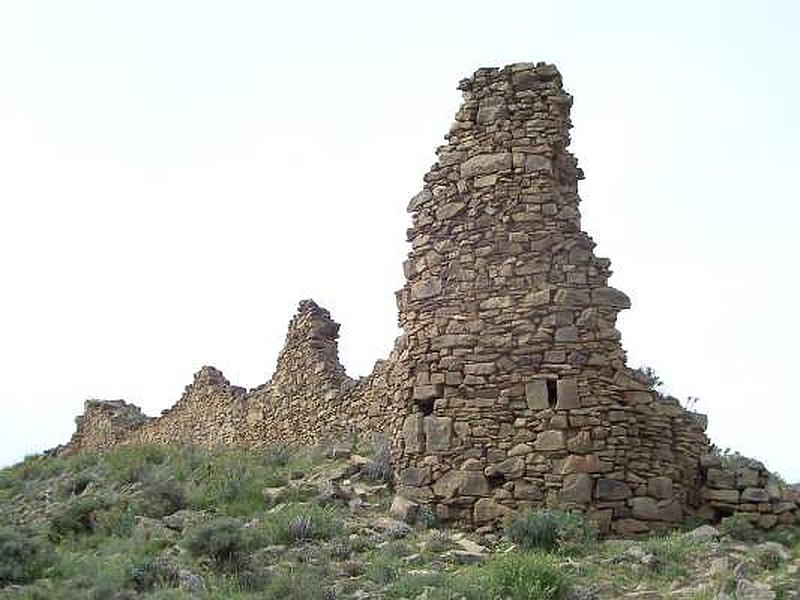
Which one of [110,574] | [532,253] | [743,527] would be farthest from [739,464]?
[110,574]

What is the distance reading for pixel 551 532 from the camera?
9.53m

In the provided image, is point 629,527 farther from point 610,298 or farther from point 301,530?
point 301,530

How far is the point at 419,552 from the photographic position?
9391 millimetres

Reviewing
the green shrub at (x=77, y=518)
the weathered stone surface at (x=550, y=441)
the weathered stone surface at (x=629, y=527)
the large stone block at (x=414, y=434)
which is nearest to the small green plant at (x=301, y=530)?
the large stone block at (x=414, y=434)

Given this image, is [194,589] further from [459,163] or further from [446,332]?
[459,163]

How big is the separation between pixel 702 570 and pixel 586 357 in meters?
2.65

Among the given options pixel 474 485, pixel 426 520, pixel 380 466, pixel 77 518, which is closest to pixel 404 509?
pixel 426 520

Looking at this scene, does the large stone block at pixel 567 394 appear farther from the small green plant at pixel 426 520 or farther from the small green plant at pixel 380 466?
the small green plant at pixel 380 466

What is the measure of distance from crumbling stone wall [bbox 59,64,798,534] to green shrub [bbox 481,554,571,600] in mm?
2049

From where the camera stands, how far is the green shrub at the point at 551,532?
9438 millimetres

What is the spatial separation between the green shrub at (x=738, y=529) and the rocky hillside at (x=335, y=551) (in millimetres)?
13

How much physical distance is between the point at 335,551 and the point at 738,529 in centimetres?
381

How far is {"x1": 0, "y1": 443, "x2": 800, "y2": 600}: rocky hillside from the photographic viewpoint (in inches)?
320

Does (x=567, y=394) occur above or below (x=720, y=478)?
above
